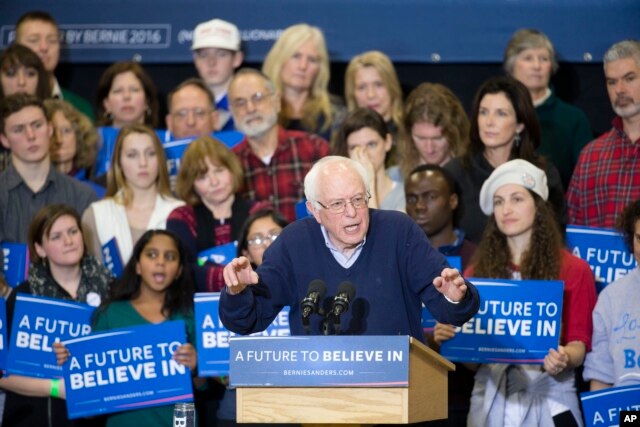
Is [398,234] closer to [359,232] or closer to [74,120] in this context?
[359,232]

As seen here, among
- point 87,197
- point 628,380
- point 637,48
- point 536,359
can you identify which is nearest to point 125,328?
point 87,197

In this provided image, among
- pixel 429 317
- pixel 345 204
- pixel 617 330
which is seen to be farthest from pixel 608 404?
pixel 345 204

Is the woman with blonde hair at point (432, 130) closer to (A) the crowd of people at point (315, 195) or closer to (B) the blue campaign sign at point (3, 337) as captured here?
(A) the crowd of people at point (315, 195)

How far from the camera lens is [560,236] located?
6.23m

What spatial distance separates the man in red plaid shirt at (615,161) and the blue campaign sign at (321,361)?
3092mm

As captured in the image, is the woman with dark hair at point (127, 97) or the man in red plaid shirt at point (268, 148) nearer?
the man in red plaid shirt at point (268, 148)

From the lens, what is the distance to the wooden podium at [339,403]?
4.08 meters

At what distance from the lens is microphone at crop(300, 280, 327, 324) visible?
4168 mm

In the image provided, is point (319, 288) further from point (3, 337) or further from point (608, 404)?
point (3, 337)

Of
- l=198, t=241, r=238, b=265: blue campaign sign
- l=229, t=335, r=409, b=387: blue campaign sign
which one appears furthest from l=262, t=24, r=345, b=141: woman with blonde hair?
l=229, t=335, r=409, b=387: blue campaign sign

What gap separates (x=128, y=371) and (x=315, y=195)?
1.84 meters

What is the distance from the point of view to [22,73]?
8.08 meters

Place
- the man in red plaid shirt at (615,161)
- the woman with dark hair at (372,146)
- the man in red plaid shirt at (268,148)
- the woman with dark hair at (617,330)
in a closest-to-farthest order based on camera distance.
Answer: the woman with dark hair at (617,330) < the man in red plaid shirt at (615,161) < the woman with dark hair at (372,146) < the man in red plaid shirt at (268,148)

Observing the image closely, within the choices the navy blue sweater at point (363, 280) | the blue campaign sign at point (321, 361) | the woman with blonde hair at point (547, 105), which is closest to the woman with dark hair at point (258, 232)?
the navy blue sweater at point (363, 280)
